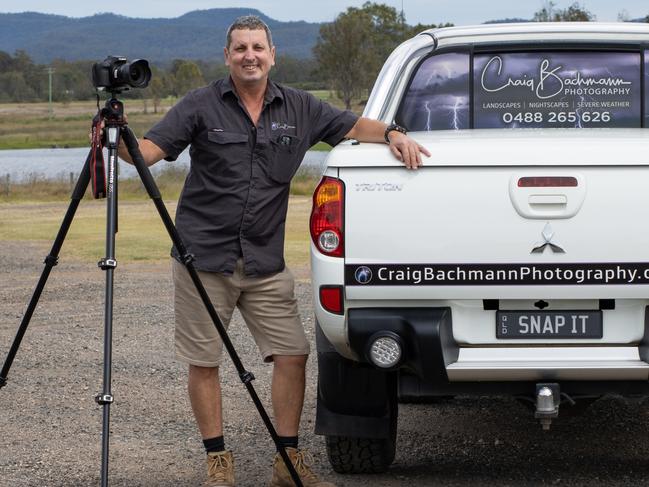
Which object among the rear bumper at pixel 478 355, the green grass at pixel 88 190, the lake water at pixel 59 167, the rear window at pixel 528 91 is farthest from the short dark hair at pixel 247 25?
the green grass at pixel 88 190

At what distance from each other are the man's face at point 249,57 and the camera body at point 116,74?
65 centimetres

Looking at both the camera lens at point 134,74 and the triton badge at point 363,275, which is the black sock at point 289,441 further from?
the camera lens at point 134,74

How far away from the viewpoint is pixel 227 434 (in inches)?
243

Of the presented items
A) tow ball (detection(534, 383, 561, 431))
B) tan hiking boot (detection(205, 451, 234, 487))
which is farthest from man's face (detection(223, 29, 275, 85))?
tow ball (detection(534, 383, 561, 431))

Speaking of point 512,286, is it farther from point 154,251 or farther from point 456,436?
point 154,251

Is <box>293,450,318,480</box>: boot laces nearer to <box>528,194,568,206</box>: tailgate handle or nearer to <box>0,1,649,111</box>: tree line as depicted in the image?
<box>528,194,568,206</box>: tailgate handle

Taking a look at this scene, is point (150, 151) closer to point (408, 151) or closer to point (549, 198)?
point (408, 151)

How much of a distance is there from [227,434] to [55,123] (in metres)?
110

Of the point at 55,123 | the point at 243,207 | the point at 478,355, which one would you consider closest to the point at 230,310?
the point at 243,207

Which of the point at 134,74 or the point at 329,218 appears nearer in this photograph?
the point at 134,74

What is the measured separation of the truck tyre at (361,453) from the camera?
524cm

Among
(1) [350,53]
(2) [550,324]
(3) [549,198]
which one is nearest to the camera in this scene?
(3) [549,198]

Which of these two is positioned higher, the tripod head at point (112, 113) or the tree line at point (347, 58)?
the tree line at point (347, 58)

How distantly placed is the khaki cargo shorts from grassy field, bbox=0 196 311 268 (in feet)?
29.7
